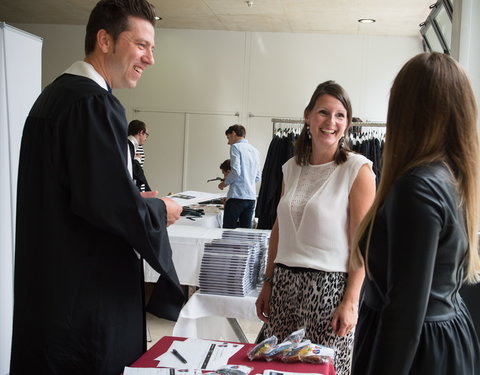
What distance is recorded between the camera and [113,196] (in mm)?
1429

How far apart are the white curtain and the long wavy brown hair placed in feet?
8.00

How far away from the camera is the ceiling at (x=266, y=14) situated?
24.0 feet

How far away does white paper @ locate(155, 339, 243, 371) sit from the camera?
5.11 feet

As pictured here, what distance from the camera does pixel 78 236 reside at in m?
1.46

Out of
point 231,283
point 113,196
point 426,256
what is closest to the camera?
point 426,256

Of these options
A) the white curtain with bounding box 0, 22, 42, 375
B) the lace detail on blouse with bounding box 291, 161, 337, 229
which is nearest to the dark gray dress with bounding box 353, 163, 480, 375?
the lace detail on blouse with bounding box 291, 161, 337, 229

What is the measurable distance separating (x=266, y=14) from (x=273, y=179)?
3.94 m

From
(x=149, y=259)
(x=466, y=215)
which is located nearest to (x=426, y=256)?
(x=466, y=215)

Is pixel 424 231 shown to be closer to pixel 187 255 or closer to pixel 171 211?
pixel 171 211

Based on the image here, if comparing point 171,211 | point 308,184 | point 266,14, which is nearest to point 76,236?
point 171,211

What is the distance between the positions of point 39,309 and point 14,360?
0.58ft

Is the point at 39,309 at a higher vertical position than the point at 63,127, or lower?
lower

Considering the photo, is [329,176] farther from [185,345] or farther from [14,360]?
[14,360]

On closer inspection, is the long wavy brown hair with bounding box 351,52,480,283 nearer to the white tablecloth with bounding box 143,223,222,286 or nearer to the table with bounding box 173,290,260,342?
the table with bounding box 173,290,260,342
